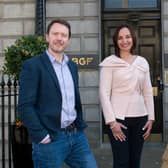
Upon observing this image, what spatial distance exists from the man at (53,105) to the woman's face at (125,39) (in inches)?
32.2

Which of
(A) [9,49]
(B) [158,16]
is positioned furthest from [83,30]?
(A) [9,49]

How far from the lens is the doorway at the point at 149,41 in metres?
9.68

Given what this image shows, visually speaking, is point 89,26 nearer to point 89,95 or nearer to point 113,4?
point 113,4

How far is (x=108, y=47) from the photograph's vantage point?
984 centimetres

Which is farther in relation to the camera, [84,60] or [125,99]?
[84,60]

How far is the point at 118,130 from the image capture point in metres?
4.20

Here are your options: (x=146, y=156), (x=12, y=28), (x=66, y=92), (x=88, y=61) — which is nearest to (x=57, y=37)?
(x=66, y=92)

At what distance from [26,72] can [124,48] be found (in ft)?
4.06

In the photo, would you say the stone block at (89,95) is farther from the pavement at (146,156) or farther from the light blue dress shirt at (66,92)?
the light blue dress shirt at (66,92)

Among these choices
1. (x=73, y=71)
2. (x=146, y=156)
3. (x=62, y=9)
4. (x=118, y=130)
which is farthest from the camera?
(x=62, y=9)

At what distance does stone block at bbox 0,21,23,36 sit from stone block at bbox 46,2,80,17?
2.33 feet

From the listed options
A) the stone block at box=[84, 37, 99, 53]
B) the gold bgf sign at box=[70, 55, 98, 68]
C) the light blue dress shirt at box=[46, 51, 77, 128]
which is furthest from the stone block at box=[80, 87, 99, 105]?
the light blue dress shirt at box=[46, 51, 77, 128]

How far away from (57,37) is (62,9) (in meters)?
6.43

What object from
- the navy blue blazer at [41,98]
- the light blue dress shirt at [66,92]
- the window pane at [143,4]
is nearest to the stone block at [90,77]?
the window pane at [143,4]
